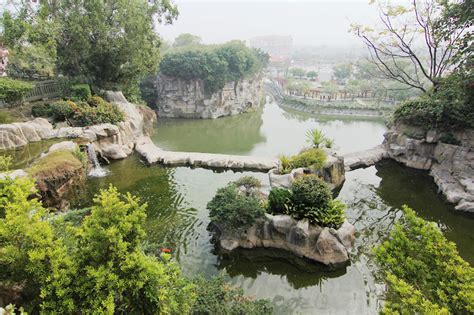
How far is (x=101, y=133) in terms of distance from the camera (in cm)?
1213

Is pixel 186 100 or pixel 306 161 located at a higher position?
pixel 306 161

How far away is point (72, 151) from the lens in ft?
30.2

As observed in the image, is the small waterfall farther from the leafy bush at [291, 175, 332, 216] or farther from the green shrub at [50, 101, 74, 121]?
the leafy bush at [291, 175, 332, 216]

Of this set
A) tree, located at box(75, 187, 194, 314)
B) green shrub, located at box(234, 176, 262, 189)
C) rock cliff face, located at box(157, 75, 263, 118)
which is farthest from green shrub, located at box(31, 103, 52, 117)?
rock cliff face, located at box(157, 75, 263, 118)

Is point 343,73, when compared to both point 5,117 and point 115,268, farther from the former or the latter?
point 115,268

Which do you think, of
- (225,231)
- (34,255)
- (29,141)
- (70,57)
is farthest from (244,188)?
(70,57)

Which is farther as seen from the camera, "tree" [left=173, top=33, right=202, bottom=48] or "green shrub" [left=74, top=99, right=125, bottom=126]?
"tree" [left=173, top=33, right=202, bottom=48]

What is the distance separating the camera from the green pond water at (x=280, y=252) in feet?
19.1

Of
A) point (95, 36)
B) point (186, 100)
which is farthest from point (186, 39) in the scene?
point (95, 36)

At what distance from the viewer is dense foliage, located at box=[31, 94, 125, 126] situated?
39.9 ft

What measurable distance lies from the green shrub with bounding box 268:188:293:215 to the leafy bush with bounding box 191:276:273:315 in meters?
2.74

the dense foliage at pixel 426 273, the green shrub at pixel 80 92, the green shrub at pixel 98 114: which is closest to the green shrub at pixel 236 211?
the dense foliage at pixel 426 273

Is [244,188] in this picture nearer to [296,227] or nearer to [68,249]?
[296,227]

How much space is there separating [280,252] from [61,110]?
36.5 feet
